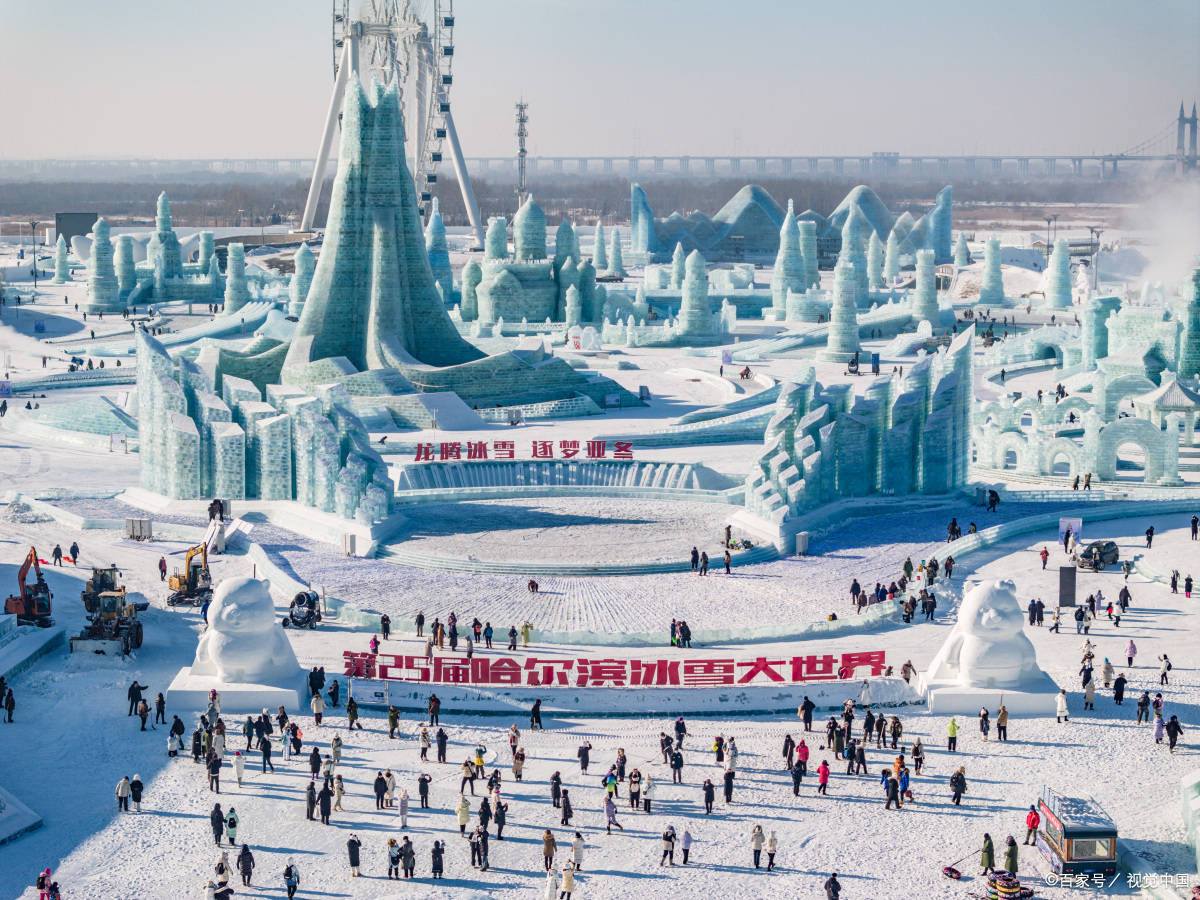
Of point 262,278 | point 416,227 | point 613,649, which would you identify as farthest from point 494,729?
point 262,278

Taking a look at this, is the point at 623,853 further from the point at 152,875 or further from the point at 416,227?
the point at 416,227

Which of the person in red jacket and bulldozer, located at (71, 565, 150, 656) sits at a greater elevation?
bulldozer, located at (71, 565, 150, 656)

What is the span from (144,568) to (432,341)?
25.7 meters

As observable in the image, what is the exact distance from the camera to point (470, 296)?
103 meters

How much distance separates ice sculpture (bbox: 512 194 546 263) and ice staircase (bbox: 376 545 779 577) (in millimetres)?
57328

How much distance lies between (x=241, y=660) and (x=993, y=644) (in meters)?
15.6

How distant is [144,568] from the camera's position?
47.4m

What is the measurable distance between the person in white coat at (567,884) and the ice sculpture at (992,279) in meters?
91.3

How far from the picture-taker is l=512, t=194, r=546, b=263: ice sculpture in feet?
338

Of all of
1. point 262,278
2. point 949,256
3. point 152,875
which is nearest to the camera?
point 152,875

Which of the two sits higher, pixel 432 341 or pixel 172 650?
pixel 432 341

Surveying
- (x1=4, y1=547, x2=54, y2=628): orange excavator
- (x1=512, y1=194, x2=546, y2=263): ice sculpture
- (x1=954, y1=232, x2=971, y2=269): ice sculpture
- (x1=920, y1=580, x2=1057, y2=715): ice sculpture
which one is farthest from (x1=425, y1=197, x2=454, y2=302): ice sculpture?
(x1=920, y1=580, x2=1057, y2=715): ice sculpture

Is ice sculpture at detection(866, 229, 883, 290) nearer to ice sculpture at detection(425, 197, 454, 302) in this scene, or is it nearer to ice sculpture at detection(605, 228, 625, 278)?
ice sculpture at detection(605, 228, 625, 278)

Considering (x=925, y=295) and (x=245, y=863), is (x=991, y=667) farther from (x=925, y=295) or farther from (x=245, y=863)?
(x=925, y=295)
